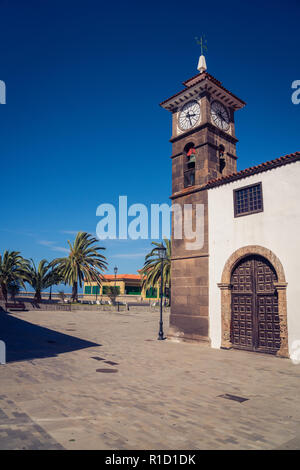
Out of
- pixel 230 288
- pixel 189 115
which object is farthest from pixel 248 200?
pixel 189 115

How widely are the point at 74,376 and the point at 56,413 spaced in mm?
3092

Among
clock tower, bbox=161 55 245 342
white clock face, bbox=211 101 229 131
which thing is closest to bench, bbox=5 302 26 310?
clock tower, bbox=161 55 245 342

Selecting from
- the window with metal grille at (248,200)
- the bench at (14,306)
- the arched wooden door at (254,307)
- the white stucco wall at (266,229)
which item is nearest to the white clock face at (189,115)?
the white stucco wall at (266,229)

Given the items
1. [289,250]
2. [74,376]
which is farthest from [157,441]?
[289,250]

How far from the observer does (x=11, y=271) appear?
39.3 metres

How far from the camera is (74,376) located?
8.80 metres

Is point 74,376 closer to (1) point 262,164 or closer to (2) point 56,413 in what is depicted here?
(2) point 56,413

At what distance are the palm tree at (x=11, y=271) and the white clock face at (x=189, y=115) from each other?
29735mm

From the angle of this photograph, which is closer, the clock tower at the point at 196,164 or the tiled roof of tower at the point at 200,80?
the clock tower at the point at 196,164

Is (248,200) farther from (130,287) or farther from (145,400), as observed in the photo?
(130,287)

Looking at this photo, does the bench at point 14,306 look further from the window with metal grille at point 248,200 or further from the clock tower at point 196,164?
the window with metal grille at point 248,200

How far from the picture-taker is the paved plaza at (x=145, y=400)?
481 centimetres

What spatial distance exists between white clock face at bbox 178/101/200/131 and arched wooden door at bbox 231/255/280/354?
8657 millimetres

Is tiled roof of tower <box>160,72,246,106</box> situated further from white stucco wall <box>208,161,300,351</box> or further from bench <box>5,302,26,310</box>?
bench <box>5,302,26,310</box>
